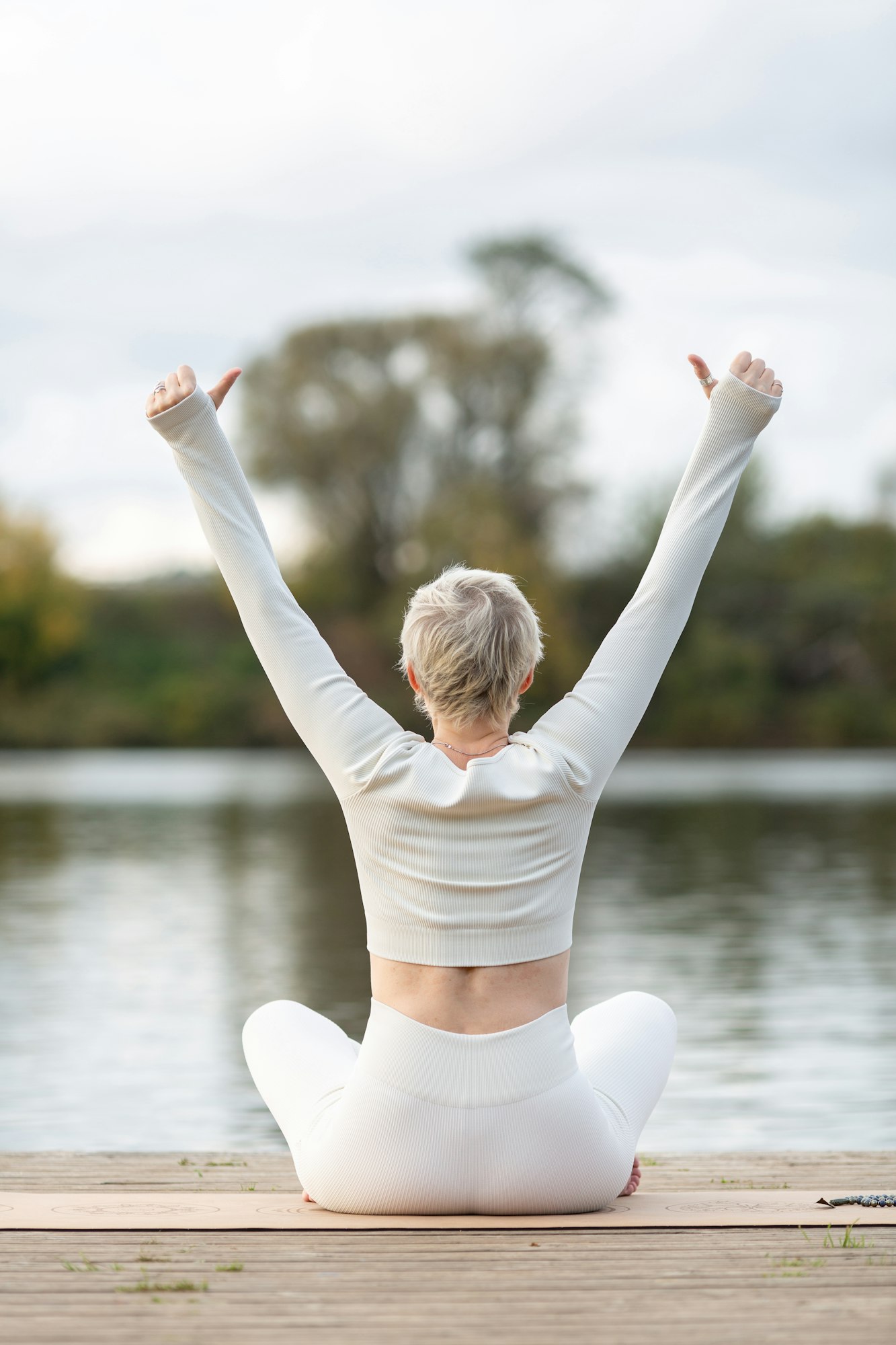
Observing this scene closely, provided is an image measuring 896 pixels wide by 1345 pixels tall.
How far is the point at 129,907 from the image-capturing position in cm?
1147

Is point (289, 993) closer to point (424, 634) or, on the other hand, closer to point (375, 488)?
point (424, 634)

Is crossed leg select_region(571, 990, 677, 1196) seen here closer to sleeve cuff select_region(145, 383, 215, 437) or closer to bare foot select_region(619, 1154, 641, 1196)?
bare foot select_region(619, 1154, 641, 1196)

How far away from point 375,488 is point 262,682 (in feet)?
20.9

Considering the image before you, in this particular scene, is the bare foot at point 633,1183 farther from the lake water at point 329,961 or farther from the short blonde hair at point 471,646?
the lake water at point 329,961

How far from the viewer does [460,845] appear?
8.19ft

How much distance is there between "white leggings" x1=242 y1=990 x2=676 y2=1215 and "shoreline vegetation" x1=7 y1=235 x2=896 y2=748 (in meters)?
37.1

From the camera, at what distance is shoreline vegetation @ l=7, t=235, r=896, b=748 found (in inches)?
1670

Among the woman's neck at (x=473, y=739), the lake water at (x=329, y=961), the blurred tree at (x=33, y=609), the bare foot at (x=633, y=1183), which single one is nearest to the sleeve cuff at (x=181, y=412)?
the woman's neck at (x=473, y=739)

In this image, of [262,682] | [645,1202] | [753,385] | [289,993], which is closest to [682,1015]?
[289,993]

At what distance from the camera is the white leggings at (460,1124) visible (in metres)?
2.52

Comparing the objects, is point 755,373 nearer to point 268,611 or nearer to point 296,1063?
point 268,611

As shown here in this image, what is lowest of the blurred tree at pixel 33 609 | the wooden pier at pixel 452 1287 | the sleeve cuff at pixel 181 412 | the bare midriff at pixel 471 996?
the blurred tree at pixel 33 609

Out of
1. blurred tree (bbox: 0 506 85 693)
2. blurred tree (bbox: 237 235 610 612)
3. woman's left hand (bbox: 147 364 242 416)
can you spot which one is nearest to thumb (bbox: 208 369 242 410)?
woman's left hand (bbox: 147 364 242 416)

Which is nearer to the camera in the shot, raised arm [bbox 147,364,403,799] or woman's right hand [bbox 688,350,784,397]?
raised arm [bbox 147,364,403,799]
